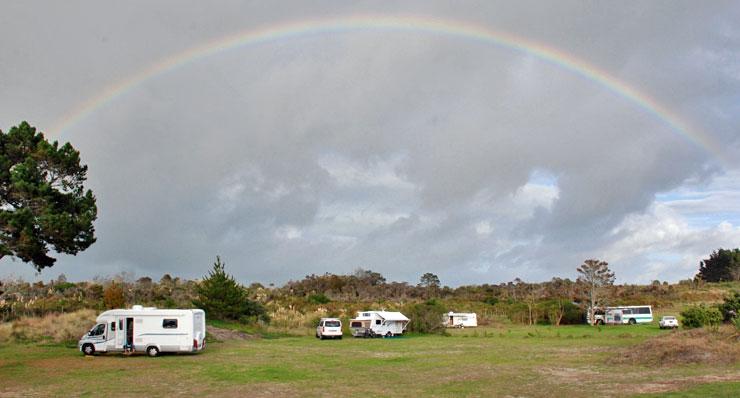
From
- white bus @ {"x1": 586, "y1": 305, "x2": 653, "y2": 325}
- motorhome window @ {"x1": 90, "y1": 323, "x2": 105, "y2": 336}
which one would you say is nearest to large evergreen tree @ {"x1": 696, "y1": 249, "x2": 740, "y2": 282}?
white bus @ {"x1": 586, "y1": 305, "x2": 653, "y2": 325}

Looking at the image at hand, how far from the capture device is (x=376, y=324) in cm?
5250

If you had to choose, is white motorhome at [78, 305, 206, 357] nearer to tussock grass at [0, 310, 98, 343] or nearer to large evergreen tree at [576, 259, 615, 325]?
tussock grass at [0, 310, 98, 343]

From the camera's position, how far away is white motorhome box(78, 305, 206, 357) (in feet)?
107

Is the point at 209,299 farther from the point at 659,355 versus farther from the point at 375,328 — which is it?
the point at 659,355

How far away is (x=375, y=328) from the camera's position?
172 ft

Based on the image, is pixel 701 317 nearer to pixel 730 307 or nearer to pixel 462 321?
pixel 730 307

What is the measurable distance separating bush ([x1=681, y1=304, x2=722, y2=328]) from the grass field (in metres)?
8.64

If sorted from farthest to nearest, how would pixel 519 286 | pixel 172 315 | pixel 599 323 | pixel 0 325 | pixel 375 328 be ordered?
pixel 519 286
pixel 599 323
pixel 375 328
pixel 0 325
pixel 172 315

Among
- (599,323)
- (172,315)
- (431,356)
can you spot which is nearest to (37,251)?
(172,315)

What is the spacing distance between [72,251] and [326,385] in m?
16.8

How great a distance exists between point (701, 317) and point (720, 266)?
11834 centimetres

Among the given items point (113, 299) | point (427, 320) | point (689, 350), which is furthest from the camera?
point (427, 320)

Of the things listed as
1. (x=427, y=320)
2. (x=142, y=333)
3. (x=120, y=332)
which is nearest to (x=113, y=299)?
(x=120, y=332)

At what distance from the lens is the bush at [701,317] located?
3809 centimetres
